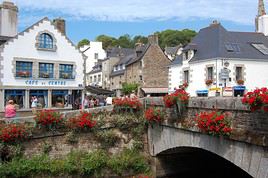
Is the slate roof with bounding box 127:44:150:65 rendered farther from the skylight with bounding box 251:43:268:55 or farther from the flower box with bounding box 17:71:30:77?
the flower box with bounding box 17:71:30:77

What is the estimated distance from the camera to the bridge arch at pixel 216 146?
859 centimetres

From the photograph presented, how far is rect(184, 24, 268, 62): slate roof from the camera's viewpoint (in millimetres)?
27531

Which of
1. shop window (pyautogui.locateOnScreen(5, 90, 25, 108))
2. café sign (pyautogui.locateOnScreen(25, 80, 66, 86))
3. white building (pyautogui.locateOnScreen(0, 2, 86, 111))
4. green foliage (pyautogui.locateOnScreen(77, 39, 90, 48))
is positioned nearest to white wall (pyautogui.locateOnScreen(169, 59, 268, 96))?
white building (pyautogui.locateOnScreen(0, 2, 86, 111))

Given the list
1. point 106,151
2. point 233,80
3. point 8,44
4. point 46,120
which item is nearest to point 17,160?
point 46,120

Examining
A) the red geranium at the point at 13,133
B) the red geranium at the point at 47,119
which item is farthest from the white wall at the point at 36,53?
the red geranium at the point at 13,133

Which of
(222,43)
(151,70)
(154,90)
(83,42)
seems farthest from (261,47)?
(83,42)

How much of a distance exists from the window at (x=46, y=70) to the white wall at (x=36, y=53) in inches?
16.2

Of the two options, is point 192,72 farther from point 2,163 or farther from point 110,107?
point 2,163

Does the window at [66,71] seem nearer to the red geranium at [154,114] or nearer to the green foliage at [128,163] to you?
the green foliage at [128,163]

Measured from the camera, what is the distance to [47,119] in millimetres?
14398

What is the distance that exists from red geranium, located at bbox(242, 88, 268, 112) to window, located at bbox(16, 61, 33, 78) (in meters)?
19.8

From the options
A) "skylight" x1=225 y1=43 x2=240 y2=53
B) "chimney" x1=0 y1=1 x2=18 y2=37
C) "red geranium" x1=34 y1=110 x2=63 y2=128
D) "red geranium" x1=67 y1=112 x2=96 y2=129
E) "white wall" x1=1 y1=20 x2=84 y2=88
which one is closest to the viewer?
"red geranium" x1=34 y1=110 x2=63 y2=128

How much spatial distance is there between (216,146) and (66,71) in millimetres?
18960

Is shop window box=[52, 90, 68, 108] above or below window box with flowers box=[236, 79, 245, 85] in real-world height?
below
